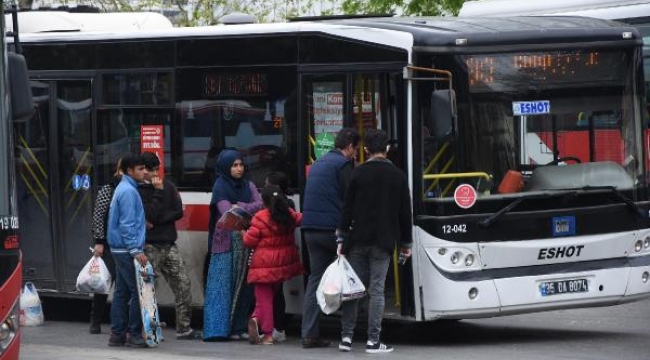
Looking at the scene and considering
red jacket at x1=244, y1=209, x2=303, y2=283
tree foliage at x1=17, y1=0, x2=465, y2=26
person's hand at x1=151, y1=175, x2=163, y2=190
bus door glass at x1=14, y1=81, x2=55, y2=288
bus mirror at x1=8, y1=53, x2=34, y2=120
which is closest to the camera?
bus mirror at x1=8, y1=53, x2=34, y2=120

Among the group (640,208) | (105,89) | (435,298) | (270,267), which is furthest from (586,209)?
(105,89)

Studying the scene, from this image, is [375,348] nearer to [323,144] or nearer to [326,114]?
[323,144]

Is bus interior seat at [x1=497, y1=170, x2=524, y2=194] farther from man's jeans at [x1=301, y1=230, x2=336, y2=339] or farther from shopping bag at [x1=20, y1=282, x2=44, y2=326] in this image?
shopping bag at [x1=20, y1=282, x2=44, y2=326]

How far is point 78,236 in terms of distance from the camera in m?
16.1

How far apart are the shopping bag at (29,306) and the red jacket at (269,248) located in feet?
10.0

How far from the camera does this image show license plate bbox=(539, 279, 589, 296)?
44.8 feet

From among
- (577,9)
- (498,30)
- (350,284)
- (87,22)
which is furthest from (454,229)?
(577,9)

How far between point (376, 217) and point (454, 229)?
703 mm

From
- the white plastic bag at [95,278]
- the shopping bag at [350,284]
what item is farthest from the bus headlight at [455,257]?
the white plastic bag at [95,278]

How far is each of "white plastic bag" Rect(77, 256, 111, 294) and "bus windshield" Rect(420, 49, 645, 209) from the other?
325 cm

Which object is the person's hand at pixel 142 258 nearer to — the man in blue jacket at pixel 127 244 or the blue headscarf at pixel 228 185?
the man in blue jacket at pixel 127 244

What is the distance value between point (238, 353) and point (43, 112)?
3.95 metres

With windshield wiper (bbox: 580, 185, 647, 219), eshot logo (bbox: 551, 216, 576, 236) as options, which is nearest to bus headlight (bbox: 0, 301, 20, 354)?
eshot logo (bbox: 551, 216, 576, 236)

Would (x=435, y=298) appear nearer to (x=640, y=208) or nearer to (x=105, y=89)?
(x=640, y=208)
